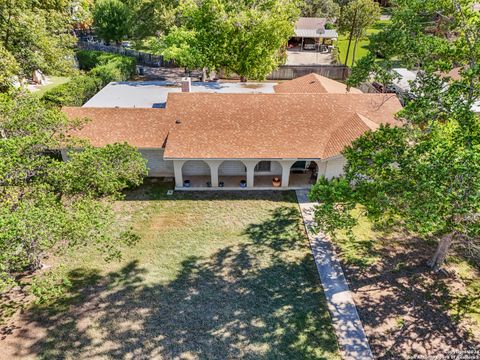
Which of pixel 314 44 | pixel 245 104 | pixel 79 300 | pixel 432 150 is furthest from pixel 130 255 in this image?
pixel 314 44

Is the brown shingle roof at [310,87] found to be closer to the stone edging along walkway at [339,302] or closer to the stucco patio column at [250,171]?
the stucco patio column at [250,171]

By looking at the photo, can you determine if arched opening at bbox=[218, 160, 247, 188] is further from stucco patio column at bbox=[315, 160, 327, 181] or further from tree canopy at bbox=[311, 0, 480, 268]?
tree canopy at bbox=[311, 0, 480, 268]

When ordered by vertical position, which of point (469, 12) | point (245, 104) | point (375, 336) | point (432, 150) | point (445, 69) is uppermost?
point (469, 12)

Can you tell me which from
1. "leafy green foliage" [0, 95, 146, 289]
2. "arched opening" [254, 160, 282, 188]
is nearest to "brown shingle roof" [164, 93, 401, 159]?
"arched opening" [254, 160, 282, 188]

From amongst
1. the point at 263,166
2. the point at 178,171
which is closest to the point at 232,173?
the point at 263,166

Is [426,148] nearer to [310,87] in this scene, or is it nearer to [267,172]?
[267,172]

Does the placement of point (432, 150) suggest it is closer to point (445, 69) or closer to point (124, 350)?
point (445, 69)
